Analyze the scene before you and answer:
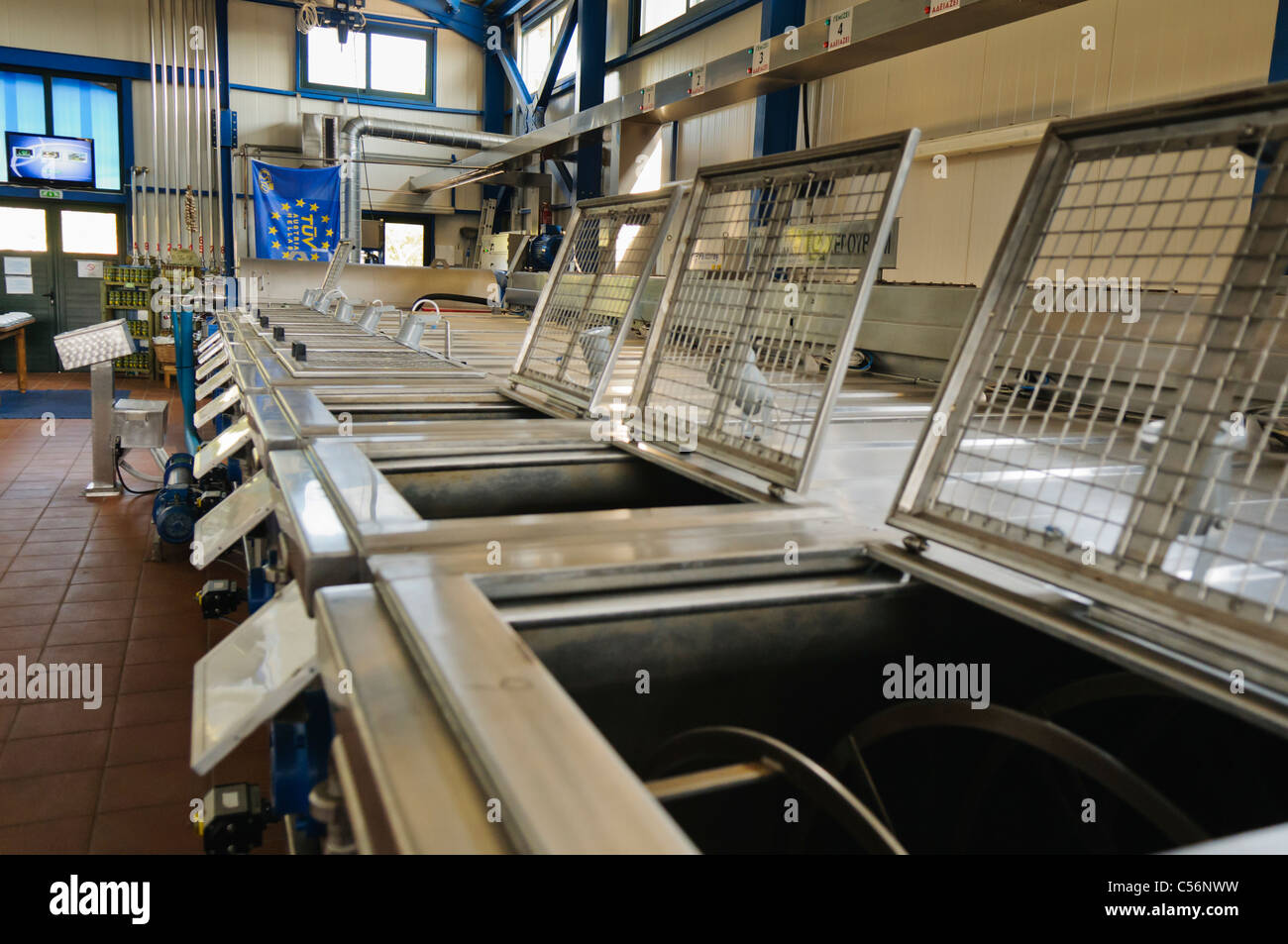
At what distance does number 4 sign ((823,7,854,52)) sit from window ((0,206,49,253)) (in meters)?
11.4

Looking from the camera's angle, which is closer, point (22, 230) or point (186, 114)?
point (22, 230)

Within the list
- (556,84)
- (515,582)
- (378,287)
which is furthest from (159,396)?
(515,582)

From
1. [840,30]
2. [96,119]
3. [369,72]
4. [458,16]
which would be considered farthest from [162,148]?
[840,30]

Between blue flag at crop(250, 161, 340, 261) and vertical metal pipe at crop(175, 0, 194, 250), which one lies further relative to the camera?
vertical metal pipe at crop(175, 0, 194, 250)

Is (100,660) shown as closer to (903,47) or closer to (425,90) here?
(903,47)

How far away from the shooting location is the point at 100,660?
3332 millimetres

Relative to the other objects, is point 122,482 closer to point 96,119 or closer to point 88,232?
point 88,232

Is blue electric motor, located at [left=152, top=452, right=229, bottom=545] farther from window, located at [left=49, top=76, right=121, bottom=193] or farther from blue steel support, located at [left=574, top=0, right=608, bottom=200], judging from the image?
window, located at [left=49, top=76, right=121, bottom=193]

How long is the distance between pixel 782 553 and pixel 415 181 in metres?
13.1

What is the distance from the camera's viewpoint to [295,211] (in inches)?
475

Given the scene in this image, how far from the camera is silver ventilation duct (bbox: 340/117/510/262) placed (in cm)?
1213

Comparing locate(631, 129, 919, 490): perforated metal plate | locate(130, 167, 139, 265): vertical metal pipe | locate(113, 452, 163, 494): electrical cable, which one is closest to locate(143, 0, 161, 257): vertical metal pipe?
locate(130, 167, 139, 265): vertical metal pipe

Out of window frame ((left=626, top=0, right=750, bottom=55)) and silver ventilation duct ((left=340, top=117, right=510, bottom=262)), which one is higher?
window frame ((left=626, top=0, right=750, bottom=55))

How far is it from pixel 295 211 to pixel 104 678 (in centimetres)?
1009
